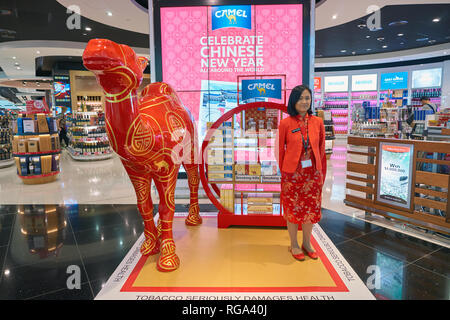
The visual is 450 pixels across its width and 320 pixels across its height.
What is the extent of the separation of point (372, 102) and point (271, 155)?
13.5m

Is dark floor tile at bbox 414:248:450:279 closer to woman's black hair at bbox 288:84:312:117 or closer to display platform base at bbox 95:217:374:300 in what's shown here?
display platform base at bbox 95:217:374:300

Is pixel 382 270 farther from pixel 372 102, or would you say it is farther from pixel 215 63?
pixel 372 102

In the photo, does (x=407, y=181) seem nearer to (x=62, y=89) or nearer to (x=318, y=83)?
(x=318, y=83)

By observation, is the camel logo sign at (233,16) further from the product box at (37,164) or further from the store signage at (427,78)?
the store signage at (427,78)

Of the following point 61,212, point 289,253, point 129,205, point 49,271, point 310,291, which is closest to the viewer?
point 310,291

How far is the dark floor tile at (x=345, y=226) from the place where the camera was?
3.34 m

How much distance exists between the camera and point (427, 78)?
41.3ft

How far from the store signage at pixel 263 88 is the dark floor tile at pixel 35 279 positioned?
275 centimetres

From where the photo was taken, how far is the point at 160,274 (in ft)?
8.07

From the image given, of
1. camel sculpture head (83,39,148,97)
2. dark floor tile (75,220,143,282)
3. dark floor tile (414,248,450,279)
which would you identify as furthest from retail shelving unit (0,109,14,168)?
dark floor tile (414,248,450,279)

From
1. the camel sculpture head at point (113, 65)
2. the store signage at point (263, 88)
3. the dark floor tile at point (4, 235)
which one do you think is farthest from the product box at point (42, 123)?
the camel sculpture head at point (113, 65)

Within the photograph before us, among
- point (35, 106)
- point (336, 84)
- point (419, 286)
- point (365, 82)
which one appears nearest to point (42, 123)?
point (35, 106)

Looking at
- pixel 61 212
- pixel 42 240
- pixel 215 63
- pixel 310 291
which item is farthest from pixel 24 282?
pixel 215 63

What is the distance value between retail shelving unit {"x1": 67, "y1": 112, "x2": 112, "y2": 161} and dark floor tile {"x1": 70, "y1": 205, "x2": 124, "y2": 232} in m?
5.64
